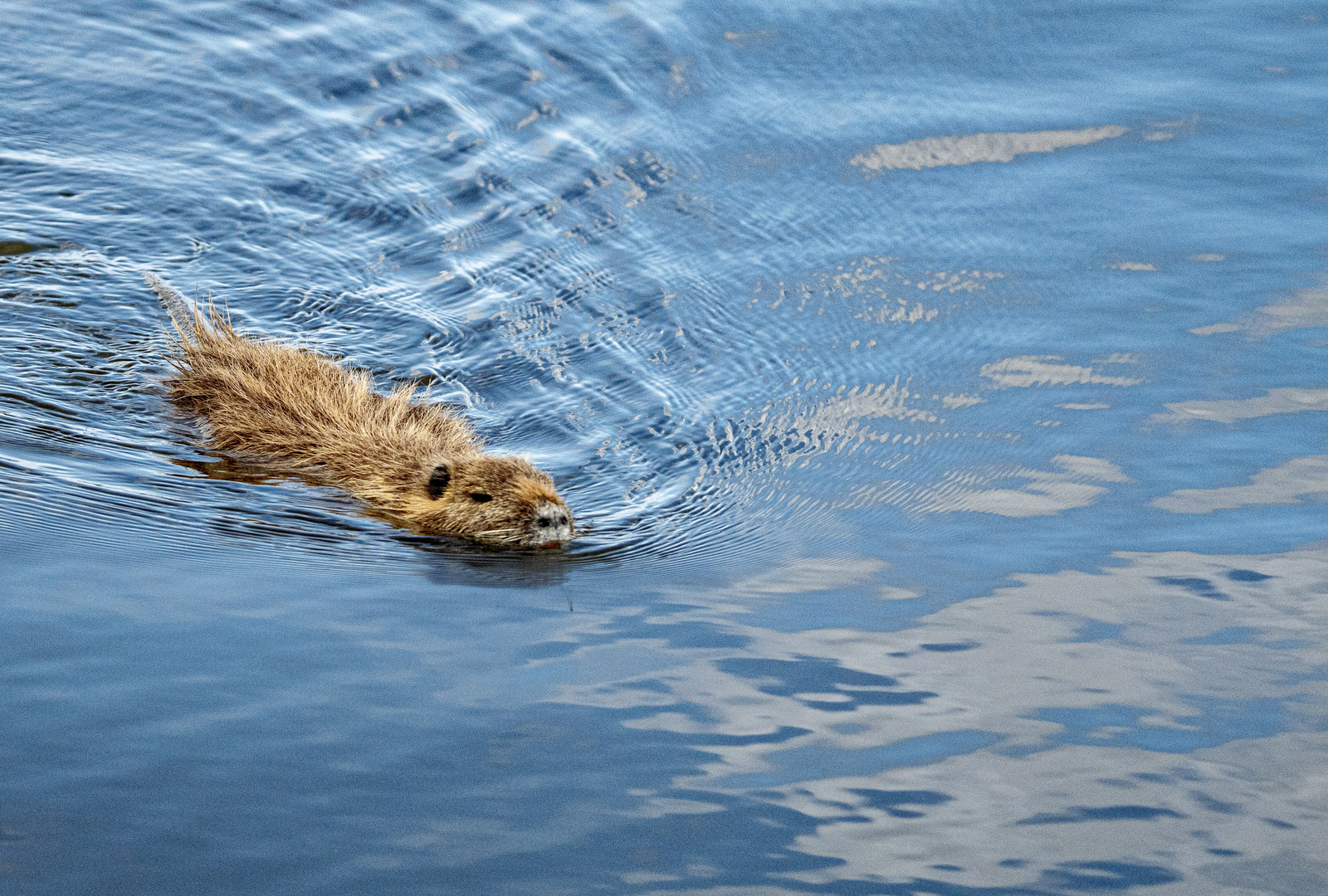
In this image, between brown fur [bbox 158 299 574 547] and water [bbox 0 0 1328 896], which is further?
brown fur [bbox 158 299 574 547]

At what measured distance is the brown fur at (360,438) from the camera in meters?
5.26

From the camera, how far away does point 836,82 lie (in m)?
9.17

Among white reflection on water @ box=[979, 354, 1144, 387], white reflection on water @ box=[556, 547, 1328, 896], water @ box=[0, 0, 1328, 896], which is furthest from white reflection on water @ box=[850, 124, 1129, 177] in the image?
white reflection on water @ box=[556, 547, 1328, 896]

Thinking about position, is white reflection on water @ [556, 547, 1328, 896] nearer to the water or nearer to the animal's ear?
the water

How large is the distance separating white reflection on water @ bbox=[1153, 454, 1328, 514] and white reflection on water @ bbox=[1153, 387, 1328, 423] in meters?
0.39

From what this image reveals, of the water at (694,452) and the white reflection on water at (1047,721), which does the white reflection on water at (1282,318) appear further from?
the white reflection on water at (1047,721)

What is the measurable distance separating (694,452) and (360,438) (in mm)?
1341

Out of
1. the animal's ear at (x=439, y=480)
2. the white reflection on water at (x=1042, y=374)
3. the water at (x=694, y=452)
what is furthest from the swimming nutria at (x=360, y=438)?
the white reflection on water at (x=1042, y=374)

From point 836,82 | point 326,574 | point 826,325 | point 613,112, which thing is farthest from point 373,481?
point 836,82

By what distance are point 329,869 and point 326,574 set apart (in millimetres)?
1673

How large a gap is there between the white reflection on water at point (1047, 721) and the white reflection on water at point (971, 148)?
390cm

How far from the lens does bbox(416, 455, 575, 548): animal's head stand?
16.8 ft

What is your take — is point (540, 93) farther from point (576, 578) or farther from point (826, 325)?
point (576, 578)

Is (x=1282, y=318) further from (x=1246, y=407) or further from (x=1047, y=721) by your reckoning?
(x=1047, y=721)
